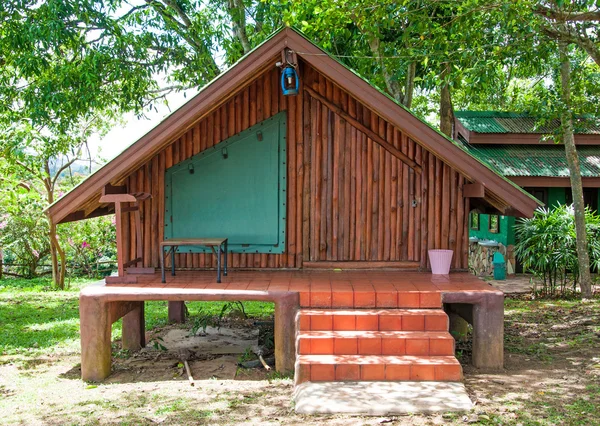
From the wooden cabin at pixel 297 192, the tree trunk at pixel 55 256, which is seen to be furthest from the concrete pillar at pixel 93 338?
the tree trunk at pixel 55 256

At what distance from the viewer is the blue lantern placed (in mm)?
7293

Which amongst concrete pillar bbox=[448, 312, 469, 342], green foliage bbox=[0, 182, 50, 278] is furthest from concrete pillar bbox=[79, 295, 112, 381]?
green foliage bbox=[0, 182, 50, 278]

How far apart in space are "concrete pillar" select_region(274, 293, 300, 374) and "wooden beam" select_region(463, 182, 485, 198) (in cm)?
254

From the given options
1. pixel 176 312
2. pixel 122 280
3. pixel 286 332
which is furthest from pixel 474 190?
pixel 176 312

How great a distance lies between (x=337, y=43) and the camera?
38.4ft

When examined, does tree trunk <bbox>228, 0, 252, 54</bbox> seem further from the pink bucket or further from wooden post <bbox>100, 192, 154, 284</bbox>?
the pink bucket

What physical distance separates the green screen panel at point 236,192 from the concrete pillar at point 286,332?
1.58m

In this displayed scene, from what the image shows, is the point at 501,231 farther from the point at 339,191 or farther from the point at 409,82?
the point at 339,191

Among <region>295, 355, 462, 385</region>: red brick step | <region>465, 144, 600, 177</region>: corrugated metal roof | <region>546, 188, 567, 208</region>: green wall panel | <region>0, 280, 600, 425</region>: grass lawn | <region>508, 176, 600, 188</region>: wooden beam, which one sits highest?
<region>465, 144, 600, 177</region>: corrugated metal roof

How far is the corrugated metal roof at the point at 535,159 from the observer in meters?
15.2

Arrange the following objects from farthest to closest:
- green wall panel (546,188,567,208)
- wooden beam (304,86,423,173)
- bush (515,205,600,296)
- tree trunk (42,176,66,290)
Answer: green wall panel (546,188,567,208), tree trunk (42,176,66,290), bush (515,205,600,296), wooden beam (304,86,423,173)

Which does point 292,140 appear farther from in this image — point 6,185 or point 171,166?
point 6,185

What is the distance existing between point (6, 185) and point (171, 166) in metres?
3.91

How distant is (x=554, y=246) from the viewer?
40.6ft
